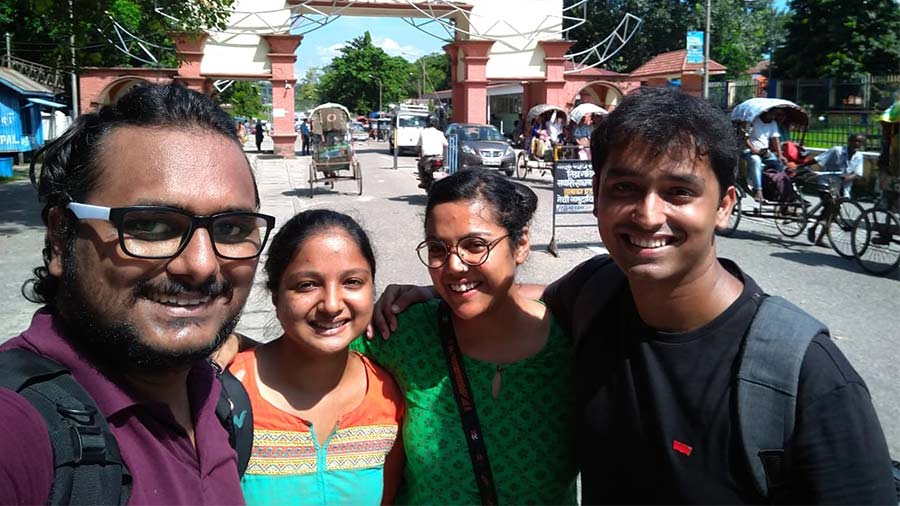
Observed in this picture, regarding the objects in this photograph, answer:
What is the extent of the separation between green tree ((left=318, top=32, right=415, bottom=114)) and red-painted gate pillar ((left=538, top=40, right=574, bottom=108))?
44750mm

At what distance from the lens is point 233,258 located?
5.24 ft

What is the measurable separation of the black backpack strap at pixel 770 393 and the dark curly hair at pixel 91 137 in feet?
4.34

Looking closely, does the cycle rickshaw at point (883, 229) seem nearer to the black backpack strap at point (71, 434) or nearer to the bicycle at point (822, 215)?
the bicycle at point (822, 215)

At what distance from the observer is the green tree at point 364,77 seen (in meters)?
70.4

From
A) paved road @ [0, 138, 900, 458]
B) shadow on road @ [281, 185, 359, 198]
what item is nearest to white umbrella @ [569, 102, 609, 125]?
paved road @ [0, 138, 900, 458]

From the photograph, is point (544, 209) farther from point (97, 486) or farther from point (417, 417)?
point (97, 486)

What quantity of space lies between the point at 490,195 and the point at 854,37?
1261 inches

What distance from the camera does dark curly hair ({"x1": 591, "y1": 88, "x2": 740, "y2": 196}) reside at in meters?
1.81

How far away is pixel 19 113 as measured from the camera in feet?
79.0

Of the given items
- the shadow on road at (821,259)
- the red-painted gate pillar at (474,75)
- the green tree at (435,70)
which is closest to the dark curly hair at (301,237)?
the shadow on road at (821,259)

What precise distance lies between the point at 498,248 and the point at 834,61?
32177 mm

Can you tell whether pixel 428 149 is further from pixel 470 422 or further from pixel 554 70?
pixel 554 70

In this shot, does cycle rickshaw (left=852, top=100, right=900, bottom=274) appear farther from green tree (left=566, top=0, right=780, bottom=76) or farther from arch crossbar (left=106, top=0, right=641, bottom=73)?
green tree (left=566, top=0, right=780, bottom=76)

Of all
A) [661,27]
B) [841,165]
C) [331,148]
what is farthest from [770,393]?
[661,27]
